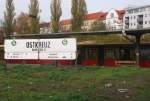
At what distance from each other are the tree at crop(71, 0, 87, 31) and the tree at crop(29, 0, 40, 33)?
5679 mm

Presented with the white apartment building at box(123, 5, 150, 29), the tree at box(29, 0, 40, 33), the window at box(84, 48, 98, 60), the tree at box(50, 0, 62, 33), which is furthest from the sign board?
the white apartment building at box(123, 5, 150, 29)

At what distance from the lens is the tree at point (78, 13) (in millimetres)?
67250

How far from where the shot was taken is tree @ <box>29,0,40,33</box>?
225 ft

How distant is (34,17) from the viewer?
6662 centimetres

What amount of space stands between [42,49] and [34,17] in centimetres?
3519

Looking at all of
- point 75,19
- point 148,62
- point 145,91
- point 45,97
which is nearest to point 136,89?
point 145,91

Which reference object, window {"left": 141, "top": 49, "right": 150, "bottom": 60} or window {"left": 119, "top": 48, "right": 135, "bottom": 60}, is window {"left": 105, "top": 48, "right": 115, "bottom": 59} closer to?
window {"left": 119, "top": 48, "right": 135, "bottom": 60}

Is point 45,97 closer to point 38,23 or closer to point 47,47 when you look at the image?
point 47,47

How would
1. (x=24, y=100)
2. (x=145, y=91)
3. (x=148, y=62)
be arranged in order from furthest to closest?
1. (x=148, y=62)
2. (x=145, y=91)
3. (x=24, y=100)

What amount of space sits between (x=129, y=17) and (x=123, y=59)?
10387 cm

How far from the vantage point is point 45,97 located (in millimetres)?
11070

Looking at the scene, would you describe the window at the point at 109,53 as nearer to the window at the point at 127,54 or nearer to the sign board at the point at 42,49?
the window at the point at 127,54

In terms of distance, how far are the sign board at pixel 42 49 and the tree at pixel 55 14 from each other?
1373 inches

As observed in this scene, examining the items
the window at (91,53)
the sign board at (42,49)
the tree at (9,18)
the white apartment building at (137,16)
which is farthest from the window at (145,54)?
the white apartment building at (137,16)
